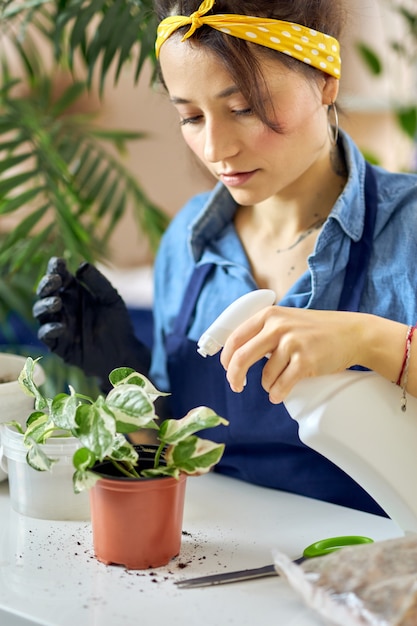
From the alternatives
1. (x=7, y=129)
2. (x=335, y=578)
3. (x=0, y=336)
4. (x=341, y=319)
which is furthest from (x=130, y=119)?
(x=335, y=578)

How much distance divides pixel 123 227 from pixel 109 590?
7.36 feet

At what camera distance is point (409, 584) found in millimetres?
620

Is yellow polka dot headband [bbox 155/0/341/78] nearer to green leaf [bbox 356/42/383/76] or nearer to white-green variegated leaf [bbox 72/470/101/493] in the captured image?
white-green variegated leaf [bbox 72/470/101/493]

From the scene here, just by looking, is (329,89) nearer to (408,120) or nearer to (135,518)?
(135,518)

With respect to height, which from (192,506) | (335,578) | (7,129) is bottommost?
(192,506)

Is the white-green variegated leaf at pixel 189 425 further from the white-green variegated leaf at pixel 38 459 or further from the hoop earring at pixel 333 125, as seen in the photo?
the hoop earring at pixel 333 125

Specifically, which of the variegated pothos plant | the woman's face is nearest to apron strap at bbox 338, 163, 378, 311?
the woman's face

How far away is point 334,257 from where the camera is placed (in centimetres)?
107

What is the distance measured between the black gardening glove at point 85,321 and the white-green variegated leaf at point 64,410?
0.33 meters

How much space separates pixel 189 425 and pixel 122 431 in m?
0.06

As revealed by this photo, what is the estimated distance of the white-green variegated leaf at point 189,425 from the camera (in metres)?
0.74

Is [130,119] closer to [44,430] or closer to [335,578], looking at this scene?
[44,430]

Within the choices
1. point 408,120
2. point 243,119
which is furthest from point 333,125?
point 408,120

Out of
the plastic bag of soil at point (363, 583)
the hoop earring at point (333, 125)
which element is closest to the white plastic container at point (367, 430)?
the plastic bag of soil at point (363, 583)
